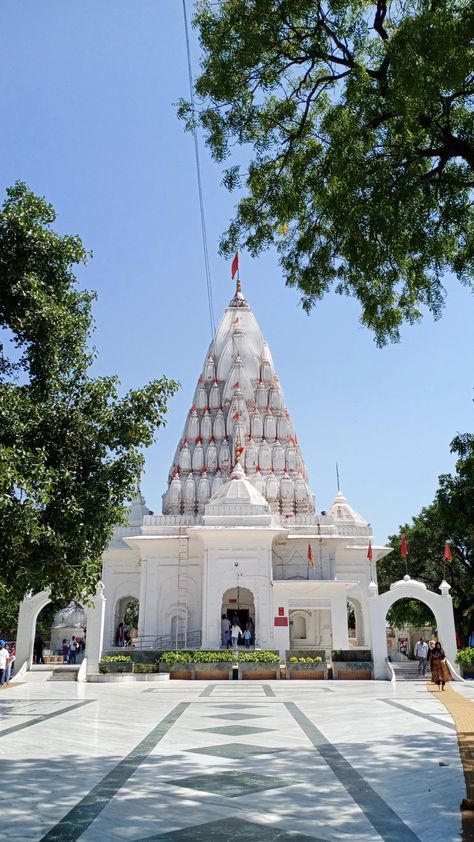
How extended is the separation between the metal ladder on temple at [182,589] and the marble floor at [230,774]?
18208 millimetres

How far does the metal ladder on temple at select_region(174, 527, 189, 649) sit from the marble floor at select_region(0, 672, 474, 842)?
18.2m

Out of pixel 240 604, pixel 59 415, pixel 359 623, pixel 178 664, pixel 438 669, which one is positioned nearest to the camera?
pixel 59 415

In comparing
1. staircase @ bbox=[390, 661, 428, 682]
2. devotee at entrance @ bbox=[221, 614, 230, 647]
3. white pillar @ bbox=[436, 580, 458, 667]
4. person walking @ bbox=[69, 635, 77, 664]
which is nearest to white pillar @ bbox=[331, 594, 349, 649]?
staircase @ bbox=[390, 661, 428, 682]

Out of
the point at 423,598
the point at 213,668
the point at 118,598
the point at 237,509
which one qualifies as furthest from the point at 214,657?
the point at 118,598

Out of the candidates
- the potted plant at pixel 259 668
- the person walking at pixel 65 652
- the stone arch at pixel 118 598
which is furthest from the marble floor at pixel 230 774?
the stone arch at pixel 118 598

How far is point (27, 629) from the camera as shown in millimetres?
24438

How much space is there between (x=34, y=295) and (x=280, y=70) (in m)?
5.85

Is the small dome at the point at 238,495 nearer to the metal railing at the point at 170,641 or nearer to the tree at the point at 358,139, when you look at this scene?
the metal railing at the point at 170,641

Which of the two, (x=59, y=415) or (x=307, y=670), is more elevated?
(x=59, y=415)

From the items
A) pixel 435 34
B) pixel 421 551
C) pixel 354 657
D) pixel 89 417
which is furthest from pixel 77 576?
pixel 421 551

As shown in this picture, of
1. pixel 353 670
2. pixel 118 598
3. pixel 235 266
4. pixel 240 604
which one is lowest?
pixel 353 670

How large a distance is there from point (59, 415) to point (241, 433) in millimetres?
24950

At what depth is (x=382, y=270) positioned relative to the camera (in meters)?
8.73

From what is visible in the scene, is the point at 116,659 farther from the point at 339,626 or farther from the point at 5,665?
the point at 339,626
